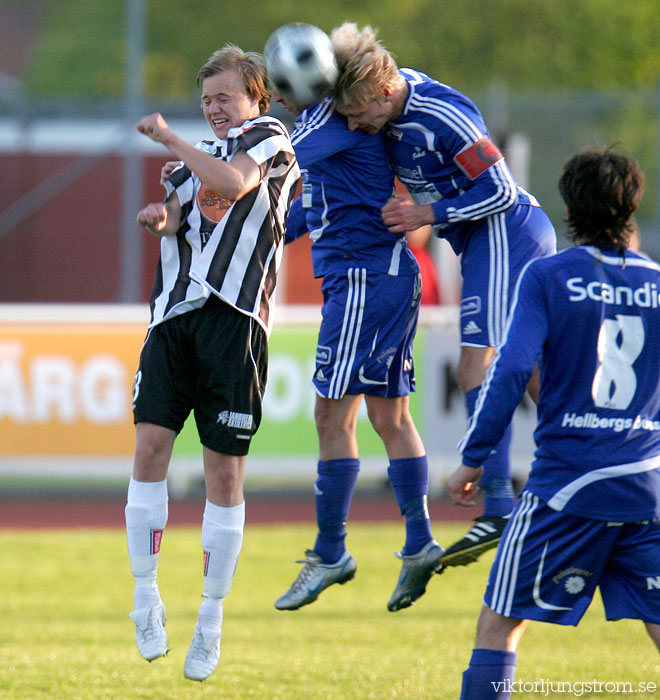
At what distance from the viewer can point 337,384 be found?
18.4 feet

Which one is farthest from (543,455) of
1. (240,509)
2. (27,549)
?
A: (27,549)

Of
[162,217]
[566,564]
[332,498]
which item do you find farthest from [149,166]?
[566,564]

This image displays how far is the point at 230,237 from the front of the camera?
197 inches

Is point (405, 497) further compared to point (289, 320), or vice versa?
point (289, 320)

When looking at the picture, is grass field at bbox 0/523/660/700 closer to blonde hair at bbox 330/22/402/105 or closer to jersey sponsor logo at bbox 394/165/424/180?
jersey sponsor logo at bbox 394/165/424/180

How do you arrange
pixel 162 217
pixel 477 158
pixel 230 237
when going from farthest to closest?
pixel 477 158 → pixel 230 237 → pixel 162 217

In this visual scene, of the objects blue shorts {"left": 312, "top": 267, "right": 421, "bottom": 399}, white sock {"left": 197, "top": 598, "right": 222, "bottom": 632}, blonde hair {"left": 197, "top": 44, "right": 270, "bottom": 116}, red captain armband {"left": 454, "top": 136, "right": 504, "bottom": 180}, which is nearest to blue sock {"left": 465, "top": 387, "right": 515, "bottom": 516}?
blue shorts {"left": 312, "top": 267, "right": 421, "bottom": 399}

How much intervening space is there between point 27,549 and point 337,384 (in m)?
6.86

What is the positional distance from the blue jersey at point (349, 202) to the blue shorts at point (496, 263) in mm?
336

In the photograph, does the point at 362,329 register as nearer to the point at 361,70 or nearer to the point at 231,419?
the point at 231,419

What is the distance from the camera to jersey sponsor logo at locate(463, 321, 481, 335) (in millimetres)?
5516

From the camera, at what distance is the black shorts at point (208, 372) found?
16.4 ft

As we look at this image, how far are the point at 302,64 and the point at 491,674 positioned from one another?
2.50 m

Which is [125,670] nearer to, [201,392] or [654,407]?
[201,392]
